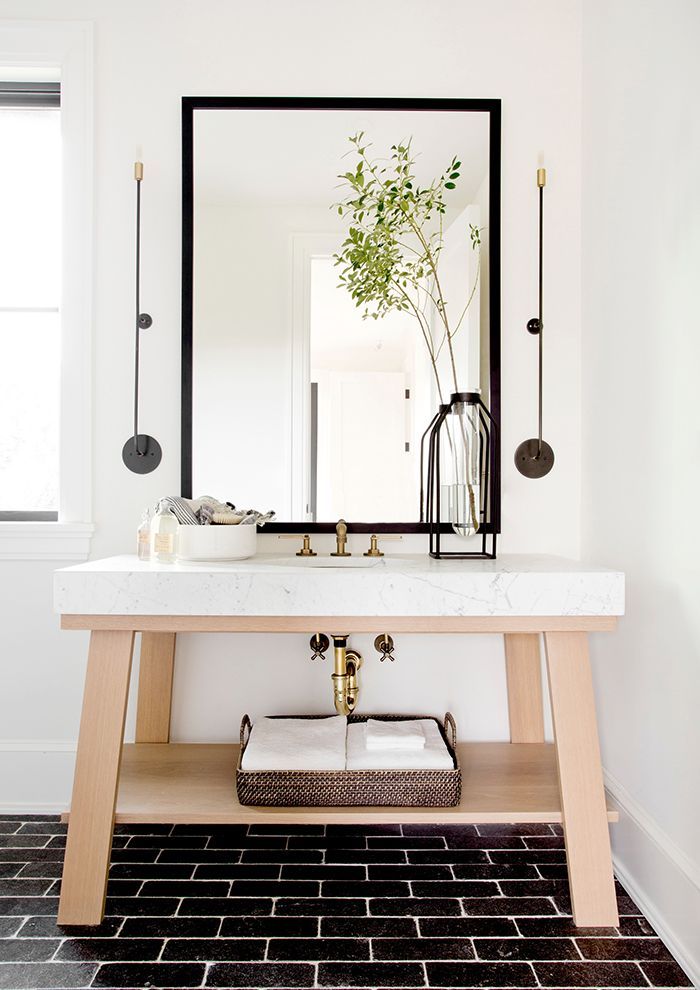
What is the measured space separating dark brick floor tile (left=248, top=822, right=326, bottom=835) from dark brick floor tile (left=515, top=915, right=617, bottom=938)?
0.61 metres

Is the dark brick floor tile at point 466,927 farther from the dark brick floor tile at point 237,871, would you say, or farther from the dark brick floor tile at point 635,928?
the dark brick floor tile at point 237,871

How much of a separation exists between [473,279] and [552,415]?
453mm

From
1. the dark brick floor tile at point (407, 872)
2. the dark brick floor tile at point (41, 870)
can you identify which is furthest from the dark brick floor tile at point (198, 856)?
the dark brick floor tile at point (407, 872)

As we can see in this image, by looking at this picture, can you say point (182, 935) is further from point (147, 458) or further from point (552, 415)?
point (552, 415)

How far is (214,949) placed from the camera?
145 cm

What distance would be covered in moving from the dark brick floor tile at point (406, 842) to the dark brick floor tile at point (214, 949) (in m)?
0.49

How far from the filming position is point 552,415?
213cm

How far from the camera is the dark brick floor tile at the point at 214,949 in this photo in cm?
143

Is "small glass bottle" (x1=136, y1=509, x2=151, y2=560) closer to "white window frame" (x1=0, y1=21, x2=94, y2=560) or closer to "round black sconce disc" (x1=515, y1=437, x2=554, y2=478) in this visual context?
"white window frame" (x1=0, y1=21, x2=94, y2=560)

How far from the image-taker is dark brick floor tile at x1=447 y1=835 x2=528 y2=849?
1895 millimetres

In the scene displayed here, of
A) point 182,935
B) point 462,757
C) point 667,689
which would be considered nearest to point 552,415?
point 667,689

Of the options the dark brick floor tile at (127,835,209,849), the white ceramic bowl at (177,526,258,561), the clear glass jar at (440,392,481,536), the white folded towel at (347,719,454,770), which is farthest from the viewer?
the clear glass jar at (440,392,481,536)

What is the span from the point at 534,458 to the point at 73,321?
1386 millimetres

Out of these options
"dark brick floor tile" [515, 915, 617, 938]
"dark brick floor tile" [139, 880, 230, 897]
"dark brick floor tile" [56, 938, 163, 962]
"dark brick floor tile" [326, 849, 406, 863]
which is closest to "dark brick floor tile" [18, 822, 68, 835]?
"dark brick floor tile" [139, 880, 230, 897]
